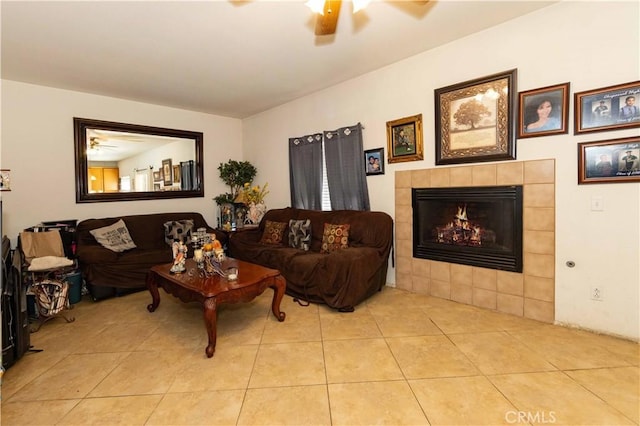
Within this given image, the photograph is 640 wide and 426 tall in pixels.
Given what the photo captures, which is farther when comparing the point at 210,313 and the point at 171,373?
the point at 210,313

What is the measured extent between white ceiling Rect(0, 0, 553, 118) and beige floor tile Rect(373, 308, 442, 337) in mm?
2623

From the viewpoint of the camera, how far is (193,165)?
16.9 feet

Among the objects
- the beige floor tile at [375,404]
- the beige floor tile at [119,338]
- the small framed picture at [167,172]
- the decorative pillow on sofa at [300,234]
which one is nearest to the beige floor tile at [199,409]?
the beige floor tile at [375,404]

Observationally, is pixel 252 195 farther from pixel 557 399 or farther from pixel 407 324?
pixel 557 399

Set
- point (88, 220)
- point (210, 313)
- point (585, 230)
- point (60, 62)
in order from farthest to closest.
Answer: point (88, 220)
point (60, 62)
point (585, 230)
point (210, 313)

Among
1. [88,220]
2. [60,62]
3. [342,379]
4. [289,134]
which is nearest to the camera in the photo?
[342,379]

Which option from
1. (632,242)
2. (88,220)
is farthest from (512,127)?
(88,220)

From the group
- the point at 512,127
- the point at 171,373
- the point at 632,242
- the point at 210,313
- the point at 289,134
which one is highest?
the point at 289,134

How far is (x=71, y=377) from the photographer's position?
6.54 feet

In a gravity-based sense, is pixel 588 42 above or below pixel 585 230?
above

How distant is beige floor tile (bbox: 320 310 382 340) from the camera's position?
2.48 metres

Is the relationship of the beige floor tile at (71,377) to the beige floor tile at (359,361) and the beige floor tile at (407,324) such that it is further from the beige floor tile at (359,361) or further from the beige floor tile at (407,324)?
the beige floor tile at (407,324)

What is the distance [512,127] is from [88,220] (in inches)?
195

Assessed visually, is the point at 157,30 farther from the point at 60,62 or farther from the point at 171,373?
the point at 171,373
